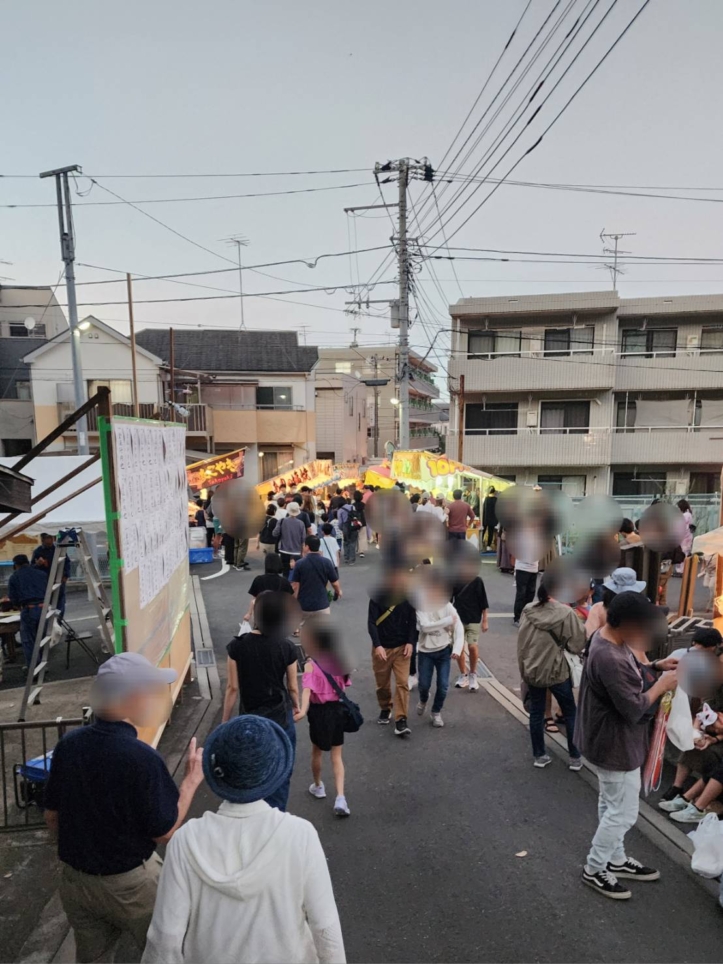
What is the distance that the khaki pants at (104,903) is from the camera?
6.70 feet

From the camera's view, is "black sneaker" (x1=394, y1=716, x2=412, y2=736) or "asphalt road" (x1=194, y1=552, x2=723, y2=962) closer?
"asphalt road" (x1=194, y1=552, x2=723, y2=962)

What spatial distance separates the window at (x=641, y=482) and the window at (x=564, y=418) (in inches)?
101

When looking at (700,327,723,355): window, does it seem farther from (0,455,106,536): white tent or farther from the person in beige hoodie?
(0,455,106,536): white tent

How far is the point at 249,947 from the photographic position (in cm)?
147

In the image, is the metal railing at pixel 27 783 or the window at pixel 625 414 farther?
the window at pixel 625 414

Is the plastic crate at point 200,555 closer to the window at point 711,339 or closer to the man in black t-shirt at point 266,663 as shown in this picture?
the man in black t-shirt at point 266,663

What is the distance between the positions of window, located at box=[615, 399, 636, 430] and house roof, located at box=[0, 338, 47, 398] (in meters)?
24.8

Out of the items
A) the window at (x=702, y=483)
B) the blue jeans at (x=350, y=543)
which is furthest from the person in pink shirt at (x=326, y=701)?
the window at (x=702, y=483)

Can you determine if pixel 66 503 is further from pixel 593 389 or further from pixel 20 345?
pixel 20 345

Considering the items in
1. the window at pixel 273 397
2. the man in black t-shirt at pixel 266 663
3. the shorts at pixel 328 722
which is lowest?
the shorts at pixel 328 722

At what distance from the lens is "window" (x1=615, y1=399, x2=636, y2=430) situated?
68.1ft

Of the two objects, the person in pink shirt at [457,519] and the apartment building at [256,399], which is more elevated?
the apartment building at [256,399]

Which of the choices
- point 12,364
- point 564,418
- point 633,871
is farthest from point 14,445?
point 633,871

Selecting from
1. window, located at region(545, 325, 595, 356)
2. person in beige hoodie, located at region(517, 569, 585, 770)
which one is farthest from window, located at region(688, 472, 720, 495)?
person in beige hoodie, located at region(517, 569, 585, 770)
